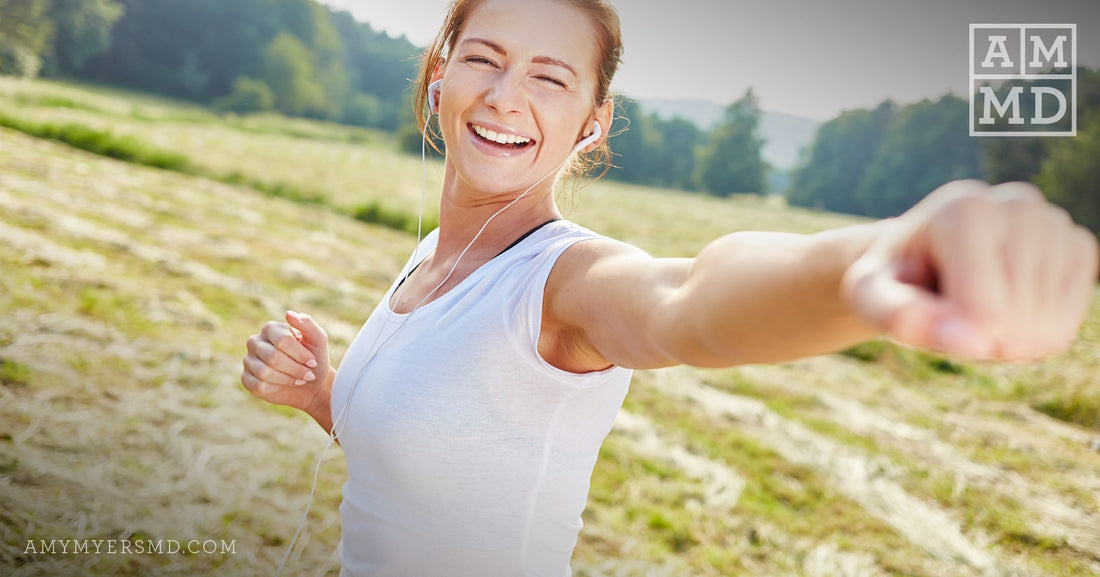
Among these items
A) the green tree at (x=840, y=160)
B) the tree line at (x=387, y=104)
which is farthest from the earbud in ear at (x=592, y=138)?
the green tree at (x=840, y=160)

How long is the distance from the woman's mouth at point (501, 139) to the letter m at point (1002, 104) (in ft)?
76.8

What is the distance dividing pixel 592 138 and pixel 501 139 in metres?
0.24

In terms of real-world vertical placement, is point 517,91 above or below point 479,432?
above

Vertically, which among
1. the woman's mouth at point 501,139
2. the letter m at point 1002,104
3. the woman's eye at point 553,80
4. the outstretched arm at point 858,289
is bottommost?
the outstretched arm at point 858,289

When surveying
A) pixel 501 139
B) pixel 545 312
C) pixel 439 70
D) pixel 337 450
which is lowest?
pixel 337 450

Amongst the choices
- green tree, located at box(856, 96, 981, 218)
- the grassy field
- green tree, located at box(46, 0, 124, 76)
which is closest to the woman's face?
the grassy field

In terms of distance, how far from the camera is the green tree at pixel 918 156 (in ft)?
111

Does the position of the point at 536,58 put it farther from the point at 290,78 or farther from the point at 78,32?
the point at 290,78

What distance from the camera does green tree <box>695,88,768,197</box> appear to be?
4859cm

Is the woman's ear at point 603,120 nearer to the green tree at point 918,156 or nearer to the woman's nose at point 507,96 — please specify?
the woman's nose at point 507,96

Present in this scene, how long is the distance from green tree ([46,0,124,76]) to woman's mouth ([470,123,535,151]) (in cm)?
4206

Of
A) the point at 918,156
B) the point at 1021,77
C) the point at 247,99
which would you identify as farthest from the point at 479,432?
the point at 247,99

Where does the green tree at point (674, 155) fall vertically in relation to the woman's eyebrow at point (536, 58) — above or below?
above

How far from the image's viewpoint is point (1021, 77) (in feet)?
47.7
